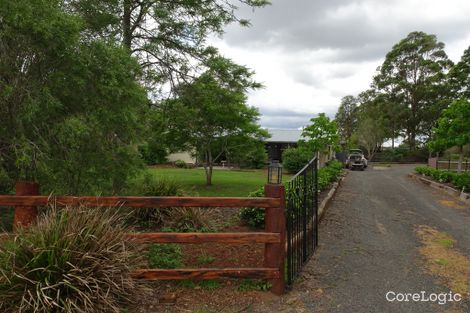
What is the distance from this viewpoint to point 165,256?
5.21m

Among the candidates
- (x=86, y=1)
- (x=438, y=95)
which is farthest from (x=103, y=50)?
(x=438, y=95)

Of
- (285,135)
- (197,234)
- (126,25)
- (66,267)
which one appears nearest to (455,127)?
(126,25)

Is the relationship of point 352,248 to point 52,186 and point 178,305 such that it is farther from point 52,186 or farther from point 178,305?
point 52,186

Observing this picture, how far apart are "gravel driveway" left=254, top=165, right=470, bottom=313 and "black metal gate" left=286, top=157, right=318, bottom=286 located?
0.17 m

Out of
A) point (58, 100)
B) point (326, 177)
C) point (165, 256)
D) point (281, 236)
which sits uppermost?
point (58, 100)

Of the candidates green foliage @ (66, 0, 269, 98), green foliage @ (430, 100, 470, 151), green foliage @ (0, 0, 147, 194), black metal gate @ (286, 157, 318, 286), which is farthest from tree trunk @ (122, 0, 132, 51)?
green foliage @ (430, 100, 470, 151)

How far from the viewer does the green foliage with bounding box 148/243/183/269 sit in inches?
195

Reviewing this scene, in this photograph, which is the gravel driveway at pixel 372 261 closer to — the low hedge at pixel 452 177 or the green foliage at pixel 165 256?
the green foliage at pixel 165 256

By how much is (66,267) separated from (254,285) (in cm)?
203

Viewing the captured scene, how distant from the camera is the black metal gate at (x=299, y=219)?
172 inches

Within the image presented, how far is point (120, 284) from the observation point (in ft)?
11.8

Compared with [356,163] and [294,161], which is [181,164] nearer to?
[294,161]

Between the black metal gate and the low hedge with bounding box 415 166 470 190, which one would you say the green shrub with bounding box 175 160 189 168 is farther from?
the black metal gate

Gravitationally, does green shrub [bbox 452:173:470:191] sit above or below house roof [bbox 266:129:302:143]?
below
